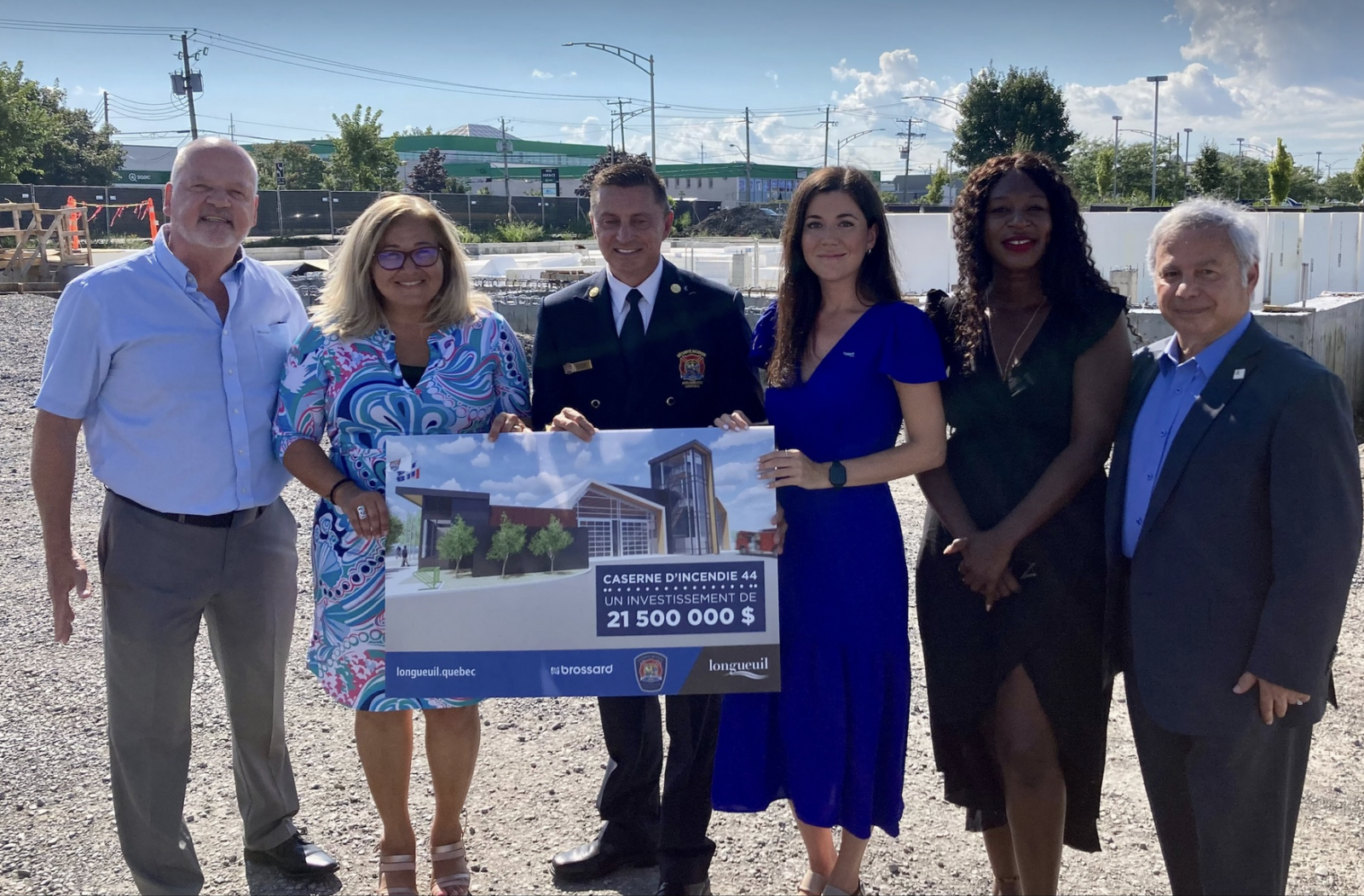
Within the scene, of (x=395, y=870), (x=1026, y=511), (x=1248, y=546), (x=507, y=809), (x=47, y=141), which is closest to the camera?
(x=1248, y=546)

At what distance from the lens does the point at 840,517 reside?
10.6 feet

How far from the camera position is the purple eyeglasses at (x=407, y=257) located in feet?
10.8

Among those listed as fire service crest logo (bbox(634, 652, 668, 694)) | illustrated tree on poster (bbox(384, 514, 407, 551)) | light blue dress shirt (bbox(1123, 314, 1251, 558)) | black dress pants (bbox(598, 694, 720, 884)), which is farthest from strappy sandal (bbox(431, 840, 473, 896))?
light blue dress shirt (bbox(1123, 314, 1251, 558))

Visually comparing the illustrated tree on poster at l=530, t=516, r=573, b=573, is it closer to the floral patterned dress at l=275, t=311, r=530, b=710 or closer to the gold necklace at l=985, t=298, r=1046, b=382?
the floral patterned dress at l=275, t=311, r=530, b=710

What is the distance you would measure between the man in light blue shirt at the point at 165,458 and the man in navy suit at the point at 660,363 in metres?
1.04

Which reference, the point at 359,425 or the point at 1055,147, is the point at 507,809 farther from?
the point at 1055,147

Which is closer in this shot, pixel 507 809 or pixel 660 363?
pixel 660 363

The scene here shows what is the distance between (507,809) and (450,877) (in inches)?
24.0

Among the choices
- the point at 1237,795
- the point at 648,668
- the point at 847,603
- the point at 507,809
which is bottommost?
the point at 507,809

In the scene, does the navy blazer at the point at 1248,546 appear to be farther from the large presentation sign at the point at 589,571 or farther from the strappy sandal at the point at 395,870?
the strappy sandal at the point at 395,870

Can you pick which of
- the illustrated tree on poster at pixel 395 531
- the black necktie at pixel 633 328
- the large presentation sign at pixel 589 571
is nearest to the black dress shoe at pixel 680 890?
the large presentation sign at pixel 589 571

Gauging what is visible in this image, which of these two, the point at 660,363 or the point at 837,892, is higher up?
the point at 660,363

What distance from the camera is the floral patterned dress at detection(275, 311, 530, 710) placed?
3309 millimetres

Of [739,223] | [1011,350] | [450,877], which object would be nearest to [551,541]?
[450,877]
